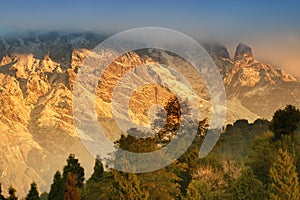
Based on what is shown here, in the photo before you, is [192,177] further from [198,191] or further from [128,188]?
[128,188]

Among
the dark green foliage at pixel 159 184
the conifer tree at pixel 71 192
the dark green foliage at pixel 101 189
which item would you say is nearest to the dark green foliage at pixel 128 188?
the dark green foliage at pixel 159 184

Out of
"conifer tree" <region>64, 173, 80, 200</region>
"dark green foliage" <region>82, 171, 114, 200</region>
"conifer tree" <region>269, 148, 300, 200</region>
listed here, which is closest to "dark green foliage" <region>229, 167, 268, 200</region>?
"conifer tree" <region>269, 148, 300, 200</region>

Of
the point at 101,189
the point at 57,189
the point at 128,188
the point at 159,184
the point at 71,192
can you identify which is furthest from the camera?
the point at 57,189

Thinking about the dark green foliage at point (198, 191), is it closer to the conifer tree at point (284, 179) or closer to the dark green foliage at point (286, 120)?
the conifer tree at point (284, 179)

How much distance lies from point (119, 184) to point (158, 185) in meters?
4.50

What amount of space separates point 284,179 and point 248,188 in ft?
14.4

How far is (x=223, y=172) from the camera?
67375 millimetres

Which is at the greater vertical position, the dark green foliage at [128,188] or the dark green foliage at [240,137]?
the dark green foliage at [240,137]

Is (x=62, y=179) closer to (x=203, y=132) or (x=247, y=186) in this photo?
(x=203, y=132)

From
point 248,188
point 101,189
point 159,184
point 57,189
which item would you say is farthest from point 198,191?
point 57,189

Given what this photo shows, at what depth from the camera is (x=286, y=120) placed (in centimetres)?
5875

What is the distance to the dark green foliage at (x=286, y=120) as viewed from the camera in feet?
191

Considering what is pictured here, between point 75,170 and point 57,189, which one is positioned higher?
point 75,170

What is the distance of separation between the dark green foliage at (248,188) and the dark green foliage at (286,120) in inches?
334
